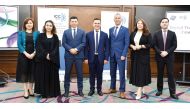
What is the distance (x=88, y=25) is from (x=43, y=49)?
81.6 inches

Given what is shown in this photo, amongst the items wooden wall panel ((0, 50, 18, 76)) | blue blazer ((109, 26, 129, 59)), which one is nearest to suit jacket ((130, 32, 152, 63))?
blue blazer ((109, 26, 129, 59))

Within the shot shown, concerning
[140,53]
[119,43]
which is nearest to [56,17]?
[119,43]

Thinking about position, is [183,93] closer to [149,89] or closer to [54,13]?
[149,89]

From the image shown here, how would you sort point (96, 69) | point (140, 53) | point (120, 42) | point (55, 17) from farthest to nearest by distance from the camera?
A: point (55, 17), point (96, 69), point (120, 42), point (140, 53)

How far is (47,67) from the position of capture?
144 inches

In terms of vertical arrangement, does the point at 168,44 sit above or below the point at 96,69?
above

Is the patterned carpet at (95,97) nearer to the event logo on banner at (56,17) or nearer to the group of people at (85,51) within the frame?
the group of people at (85,51)

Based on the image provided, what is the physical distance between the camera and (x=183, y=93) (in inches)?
166

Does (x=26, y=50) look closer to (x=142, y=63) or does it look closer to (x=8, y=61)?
(x=142, y=63)

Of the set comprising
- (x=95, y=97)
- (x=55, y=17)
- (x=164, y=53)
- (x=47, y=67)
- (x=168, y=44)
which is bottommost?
(x=95, y=97)

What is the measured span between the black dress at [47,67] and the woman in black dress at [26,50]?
100mm

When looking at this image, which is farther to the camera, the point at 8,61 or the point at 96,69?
the point at 8,61

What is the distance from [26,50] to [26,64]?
0.20 m
